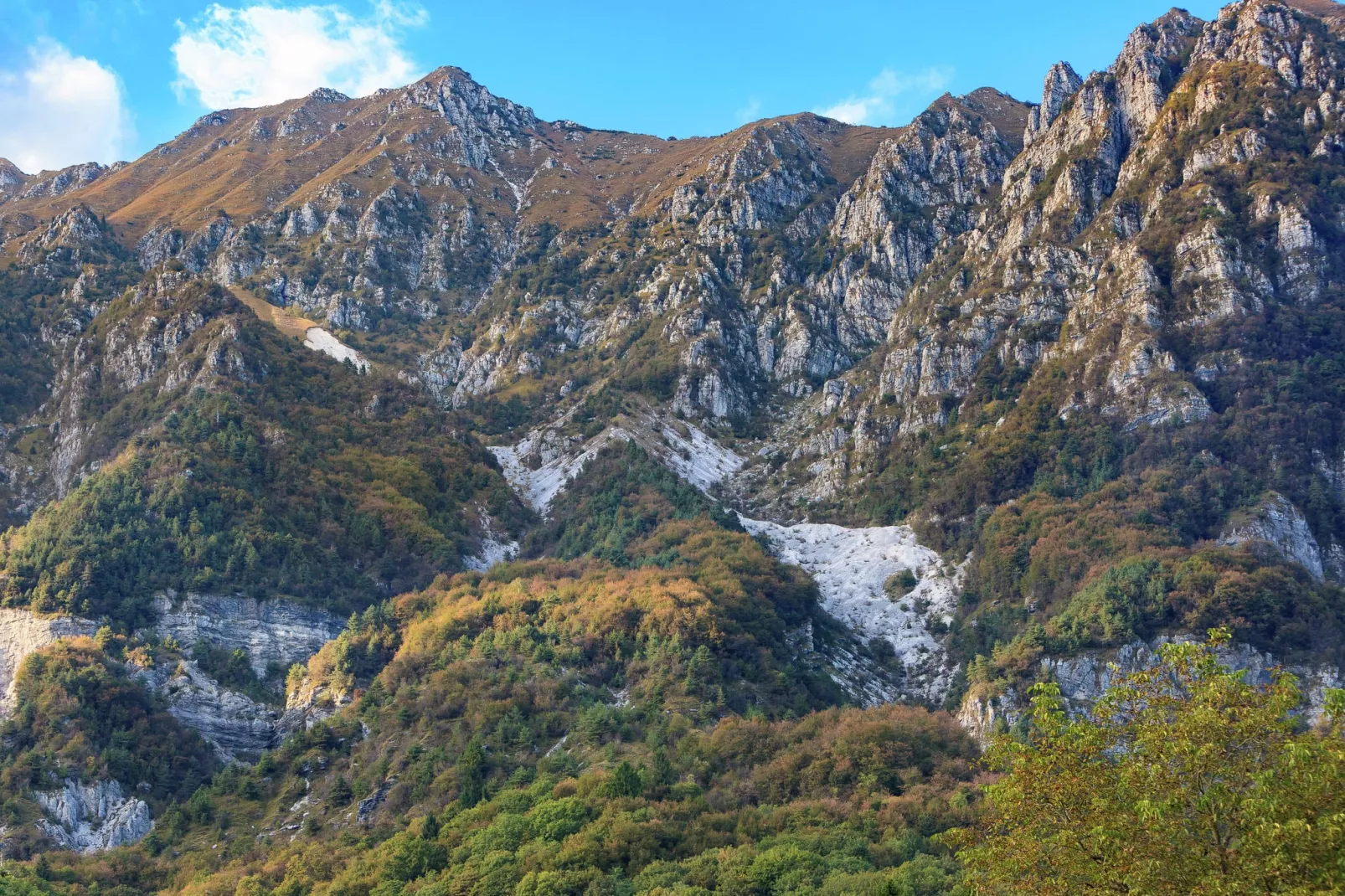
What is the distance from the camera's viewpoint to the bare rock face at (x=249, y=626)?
112062mm

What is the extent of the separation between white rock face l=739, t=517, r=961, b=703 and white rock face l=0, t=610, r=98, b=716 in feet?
253

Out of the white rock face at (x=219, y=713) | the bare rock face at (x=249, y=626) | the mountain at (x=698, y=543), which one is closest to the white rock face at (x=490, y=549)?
the mountain at (x=698, y=543)

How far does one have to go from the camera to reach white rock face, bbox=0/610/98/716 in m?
104

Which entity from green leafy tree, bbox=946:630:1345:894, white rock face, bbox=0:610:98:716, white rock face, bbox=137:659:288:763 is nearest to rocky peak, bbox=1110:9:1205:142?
white rock face, bbox=137:659:288:763

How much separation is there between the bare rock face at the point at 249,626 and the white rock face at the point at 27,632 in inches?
293

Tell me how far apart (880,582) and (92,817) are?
83928mm

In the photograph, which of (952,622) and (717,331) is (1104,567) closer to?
(952,622)

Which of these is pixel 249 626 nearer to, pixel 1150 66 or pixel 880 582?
pixel 880 582

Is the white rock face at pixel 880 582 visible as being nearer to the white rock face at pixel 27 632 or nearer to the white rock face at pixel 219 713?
the white rock face at pixel 219 713

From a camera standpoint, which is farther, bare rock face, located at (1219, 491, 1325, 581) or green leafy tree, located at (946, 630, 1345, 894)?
bare rock face, located at (1219, 491, 1325, 581)

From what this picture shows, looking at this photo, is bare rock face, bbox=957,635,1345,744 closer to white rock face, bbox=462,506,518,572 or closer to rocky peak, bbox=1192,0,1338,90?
white rock face, bbox=462,506,518,572

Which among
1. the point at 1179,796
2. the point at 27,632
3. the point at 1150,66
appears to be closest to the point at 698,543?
the point at 27,632

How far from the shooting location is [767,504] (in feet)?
512

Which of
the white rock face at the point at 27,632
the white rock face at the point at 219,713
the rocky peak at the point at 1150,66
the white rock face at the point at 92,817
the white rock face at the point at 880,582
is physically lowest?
the white rock face at the point at 92,817
